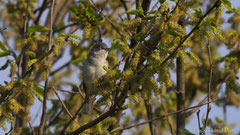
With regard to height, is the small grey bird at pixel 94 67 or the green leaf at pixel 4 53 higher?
the small grey bird at pixel 94 67

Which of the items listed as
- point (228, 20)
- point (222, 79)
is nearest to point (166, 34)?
point (228, 20)

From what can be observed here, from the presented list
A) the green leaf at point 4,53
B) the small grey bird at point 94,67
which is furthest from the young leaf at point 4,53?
the small grey bird at point 94,67

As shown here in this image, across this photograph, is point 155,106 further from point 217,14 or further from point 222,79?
point 217,14

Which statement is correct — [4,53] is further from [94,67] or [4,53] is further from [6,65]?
[94,67]

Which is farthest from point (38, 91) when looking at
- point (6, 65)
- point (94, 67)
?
point (94, 67)

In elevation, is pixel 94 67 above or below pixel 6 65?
above

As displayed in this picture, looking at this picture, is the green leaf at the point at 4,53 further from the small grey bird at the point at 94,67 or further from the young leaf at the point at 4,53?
the small grey bird at the point at 94,67

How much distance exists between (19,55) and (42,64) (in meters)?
A: 0.37

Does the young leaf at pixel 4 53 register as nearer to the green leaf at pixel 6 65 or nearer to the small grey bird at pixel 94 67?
the green leaf at pixel 6 65

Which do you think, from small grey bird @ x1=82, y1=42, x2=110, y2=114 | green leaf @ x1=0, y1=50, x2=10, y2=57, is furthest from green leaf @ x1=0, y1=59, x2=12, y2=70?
small grey bird @ x1=82, y1=42, x2=110, y2=114

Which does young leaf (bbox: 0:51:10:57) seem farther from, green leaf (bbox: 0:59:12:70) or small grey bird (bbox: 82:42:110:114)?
small grey bird (bbox: 82:42:110:114)

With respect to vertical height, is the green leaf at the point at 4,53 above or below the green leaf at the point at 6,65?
above

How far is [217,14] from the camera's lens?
292 centimetres

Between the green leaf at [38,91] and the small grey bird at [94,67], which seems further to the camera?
the small grey bird at [94,67]
